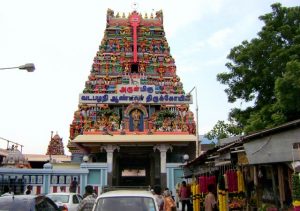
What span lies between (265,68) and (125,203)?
1032 cm

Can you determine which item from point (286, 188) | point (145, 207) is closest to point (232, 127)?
point (286, 188)

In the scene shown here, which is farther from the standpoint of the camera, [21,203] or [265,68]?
[265,68]

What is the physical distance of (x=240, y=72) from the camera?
52.3 feet

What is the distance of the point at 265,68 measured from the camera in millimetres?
15172

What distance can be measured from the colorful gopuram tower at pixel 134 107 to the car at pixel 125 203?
17.0 m

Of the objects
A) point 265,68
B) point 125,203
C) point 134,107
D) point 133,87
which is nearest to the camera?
point 125,203

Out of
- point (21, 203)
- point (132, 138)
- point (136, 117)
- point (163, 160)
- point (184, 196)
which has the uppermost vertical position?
point (136, 117)

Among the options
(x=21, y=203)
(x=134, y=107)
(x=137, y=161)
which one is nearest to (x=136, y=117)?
(x=134, y=107)

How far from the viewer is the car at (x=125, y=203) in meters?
6.70

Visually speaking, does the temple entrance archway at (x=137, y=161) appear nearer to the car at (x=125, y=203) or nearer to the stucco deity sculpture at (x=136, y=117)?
the stucco deity sculpture at (x=136, y=117)

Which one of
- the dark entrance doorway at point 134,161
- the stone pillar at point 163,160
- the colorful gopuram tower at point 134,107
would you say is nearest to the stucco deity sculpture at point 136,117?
the colorful gopuram tower at point 134,107

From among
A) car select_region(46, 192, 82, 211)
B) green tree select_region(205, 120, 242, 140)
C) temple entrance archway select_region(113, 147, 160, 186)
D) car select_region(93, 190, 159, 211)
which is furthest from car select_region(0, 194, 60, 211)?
temple entrance archway select_region(113, 147, 160, 186)

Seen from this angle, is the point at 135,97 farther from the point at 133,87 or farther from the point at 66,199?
the point at 66,199

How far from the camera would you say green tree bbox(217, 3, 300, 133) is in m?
14.2
